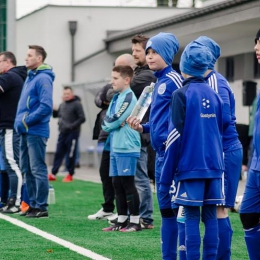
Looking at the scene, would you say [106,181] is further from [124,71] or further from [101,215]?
[124,71]

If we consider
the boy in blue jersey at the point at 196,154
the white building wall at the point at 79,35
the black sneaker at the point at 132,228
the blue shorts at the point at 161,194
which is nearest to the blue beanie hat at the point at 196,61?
the boy in blue jersey at the point at 196,154

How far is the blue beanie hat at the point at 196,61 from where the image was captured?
727 centimetres

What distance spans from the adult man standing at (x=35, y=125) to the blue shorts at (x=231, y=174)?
4653 millimetres

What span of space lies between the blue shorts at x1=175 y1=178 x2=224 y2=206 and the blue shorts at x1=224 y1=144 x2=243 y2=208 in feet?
1.36

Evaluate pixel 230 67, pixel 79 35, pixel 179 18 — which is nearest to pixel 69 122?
pixel 179 18

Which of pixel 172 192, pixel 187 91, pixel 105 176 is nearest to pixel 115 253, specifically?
pixel 172 192

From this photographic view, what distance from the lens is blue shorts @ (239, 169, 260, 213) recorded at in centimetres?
709

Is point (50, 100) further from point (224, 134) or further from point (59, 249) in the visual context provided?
point (224, 134)

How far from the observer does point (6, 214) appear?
12.7 metres

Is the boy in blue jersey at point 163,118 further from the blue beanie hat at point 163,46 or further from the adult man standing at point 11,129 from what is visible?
the adult man standing at point 11,129

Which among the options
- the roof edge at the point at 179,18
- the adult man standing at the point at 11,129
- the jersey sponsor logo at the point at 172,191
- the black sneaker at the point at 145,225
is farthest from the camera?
the roof edge at the point at 179,18

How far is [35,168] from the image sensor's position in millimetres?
12172

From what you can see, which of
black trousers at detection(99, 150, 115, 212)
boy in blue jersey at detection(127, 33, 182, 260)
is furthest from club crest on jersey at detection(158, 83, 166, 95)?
black trousers at detection(99, 150, 115, 212)

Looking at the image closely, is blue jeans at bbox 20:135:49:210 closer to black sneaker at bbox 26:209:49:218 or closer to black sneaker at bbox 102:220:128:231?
black sneaker at bbox 26:209:49:218
